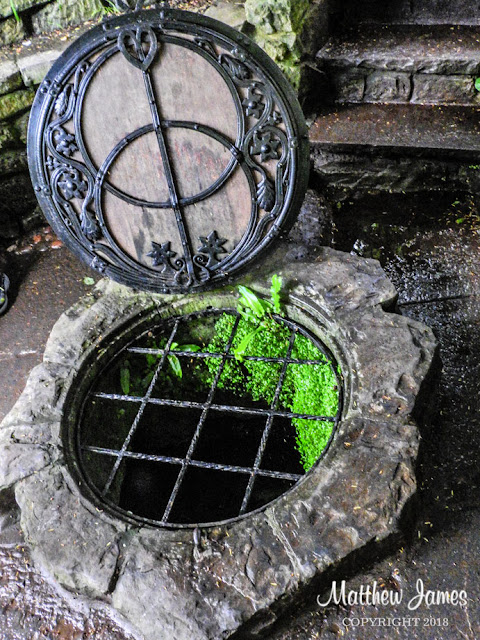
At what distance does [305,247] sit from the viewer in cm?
372

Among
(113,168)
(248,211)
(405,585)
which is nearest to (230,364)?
(248,211)

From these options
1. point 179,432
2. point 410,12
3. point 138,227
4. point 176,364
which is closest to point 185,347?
point 176,364

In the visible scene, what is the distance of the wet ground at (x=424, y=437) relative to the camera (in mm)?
2615

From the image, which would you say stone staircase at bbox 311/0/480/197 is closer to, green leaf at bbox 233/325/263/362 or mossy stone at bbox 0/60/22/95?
green leaf at bbox 233/325/263/362

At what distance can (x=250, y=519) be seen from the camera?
8.83ft

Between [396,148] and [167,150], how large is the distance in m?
2.08

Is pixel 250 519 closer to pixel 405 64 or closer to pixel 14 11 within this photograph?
pixel 405 64

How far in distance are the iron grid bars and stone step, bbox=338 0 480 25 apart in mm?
3022

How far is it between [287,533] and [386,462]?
539mm

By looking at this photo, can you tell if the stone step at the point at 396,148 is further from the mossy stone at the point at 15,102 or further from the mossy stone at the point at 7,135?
the mossy stone at the point at 7,135

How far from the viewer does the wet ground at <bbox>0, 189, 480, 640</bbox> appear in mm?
2615

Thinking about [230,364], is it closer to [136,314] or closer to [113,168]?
[136,314]

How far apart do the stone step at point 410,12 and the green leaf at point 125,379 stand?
348 centimetres

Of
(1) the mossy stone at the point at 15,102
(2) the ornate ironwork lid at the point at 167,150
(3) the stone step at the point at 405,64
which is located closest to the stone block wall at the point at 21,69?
(1) the mossy stone at the point at 15,102
